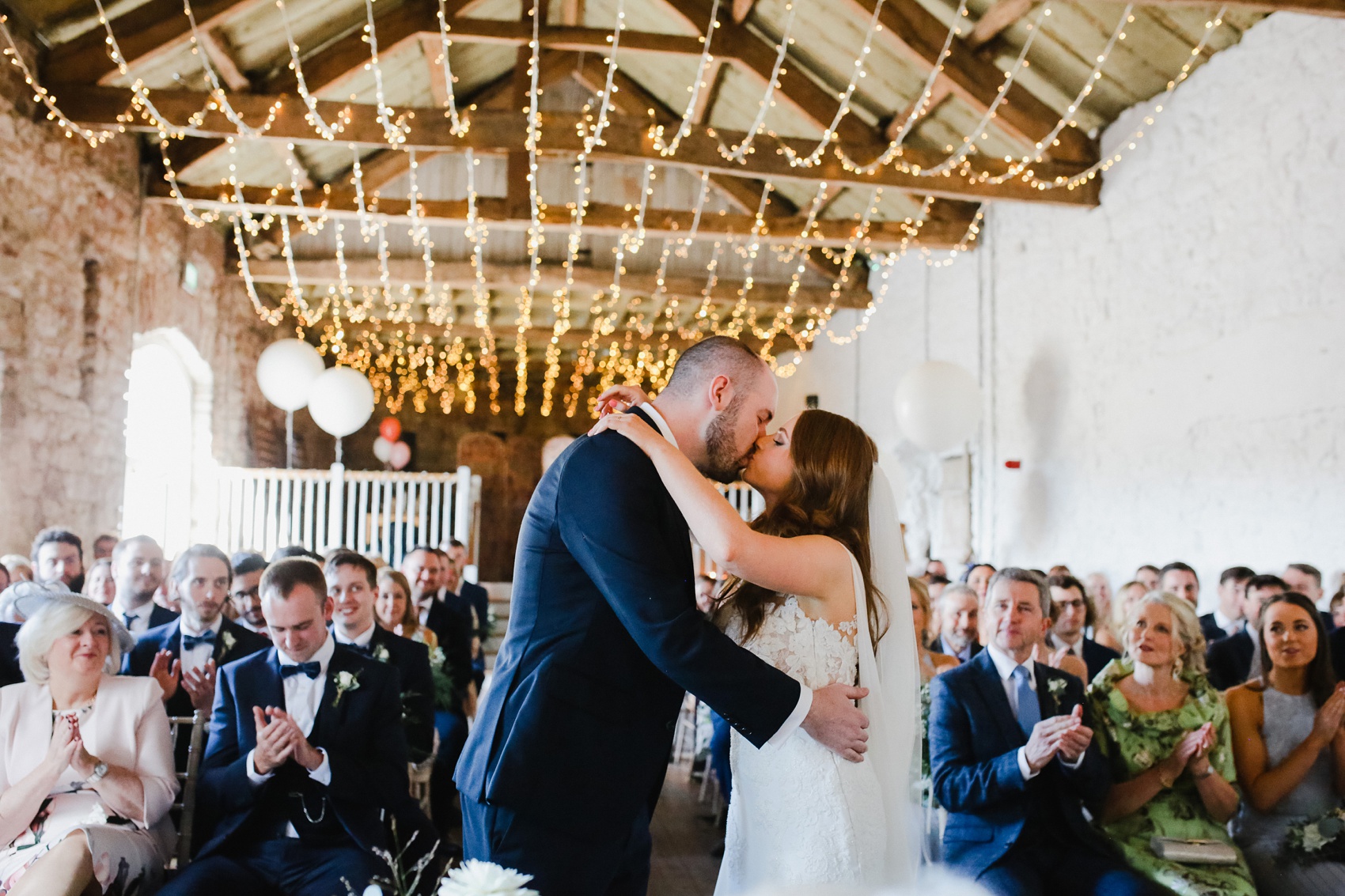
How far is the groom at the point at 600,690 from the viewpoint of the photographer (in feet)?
6.11

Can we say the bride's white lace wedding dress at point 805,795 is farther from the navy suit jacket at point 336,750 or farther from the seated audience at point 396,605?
the seated audience at point 396,605

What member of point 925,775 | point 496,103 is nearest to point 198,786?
point 925,775

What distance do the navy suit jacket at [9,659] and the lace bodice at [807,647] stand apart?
9.19 ft

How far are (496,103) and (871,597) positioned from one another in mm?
10557

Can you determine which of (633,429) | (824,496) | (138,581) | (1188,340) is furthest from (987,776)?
(1188,340)

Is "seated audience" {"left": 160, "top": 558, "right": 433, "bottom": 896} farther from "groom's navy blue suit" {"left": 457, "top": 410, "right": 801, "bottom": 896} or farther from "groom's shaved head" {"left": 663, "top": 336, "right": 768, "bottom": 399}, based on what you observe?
A: "groom's shaved head" {"left": 663, "top": 336, "right": 768, "bottom": 399}

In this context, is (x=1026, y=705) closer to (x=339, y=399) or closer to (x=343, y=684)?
(x=343, y=684)

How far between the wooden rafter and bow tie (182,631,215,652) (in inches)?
176

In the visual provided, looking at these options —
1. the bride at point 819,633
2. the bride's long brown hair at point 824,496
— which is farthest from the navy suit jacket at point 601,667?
the bride's long brown hair at point 824,496

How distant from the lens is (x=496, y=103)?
11773 mm

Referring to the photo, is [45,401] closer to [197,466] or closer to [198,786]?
[197,466]

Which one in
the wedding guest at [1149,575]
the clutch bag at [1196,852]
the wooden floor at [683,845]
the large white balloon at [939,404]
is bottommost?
the wooden floor at [683,845]

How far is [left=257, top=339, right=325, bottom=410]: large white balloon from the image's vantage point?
10.4m

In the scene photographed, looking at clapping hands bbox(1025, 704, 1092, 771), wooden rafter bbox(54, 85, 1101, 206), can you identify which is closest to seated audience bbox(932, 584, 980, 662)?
clapping hands bbox(1025, 704, 1092, 771)
